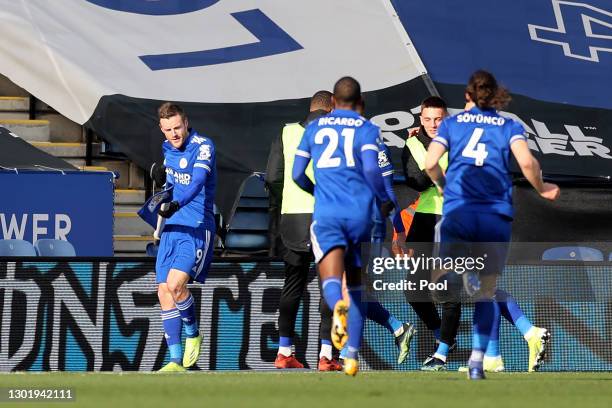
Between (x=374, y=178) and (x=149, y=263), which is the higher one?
(x=374, y=178)

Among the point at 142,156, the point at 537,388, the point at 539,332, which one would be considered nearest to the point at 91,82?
the point at 142,156

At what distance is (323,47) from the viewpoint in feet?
56.1


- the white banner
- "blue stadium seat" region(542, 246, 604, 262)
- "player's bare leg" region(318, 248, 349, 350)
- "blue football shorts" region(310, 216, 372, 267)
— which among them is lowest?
"blue stadium seat" region(542, 246, 604, 262)

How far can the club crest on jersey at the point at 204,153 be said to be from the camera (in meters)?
11.0

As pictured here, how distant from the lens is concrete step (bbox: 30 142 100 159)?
17312 mm

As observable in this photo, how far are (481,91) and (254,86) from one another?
291 inches

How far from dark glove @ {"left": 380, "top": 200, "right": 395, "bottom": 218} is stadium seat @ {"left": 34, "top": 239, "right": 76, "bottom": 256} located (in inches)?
215

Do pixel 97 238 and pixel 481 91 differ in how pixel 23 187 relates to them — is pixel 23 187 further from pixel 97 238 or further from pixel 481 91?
pixel 481 91

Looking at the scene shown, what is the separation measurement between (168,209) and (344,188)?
1.88m

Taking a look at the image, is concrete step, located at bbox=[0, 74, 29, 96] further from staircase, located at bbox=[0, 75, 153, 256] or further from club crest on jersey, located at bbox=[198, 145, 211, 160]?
club crest on jersey, located at bbox=[198, 145, 211, 160]

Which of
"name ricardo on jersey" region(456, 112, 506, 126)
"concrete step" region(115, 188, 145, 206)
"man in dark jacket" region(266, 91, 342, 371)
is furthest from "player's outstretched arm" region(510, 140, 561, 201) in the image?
"concrete step" region(115, 188, 145, 206)

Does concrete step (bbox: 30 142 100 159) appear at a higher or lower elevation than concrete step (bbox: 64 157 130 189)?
higher

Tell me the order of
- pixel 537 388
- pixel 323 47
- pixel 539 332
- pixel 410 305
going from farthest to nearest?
pixel 323 47
pixel 410 305
pixel 539 332
pixel 537 388

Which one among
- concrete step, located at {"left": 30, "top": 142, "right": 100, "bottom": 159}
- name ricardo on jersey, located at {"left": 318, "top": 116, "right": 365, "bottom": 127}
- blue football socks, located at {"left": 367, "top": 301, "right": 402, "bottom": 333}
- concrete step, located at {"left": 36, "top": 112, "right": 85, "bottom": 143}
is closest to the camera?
name ricardo on jersey, located at {"left": 318, "top": 116, "right": 365, "bottom": 127}
